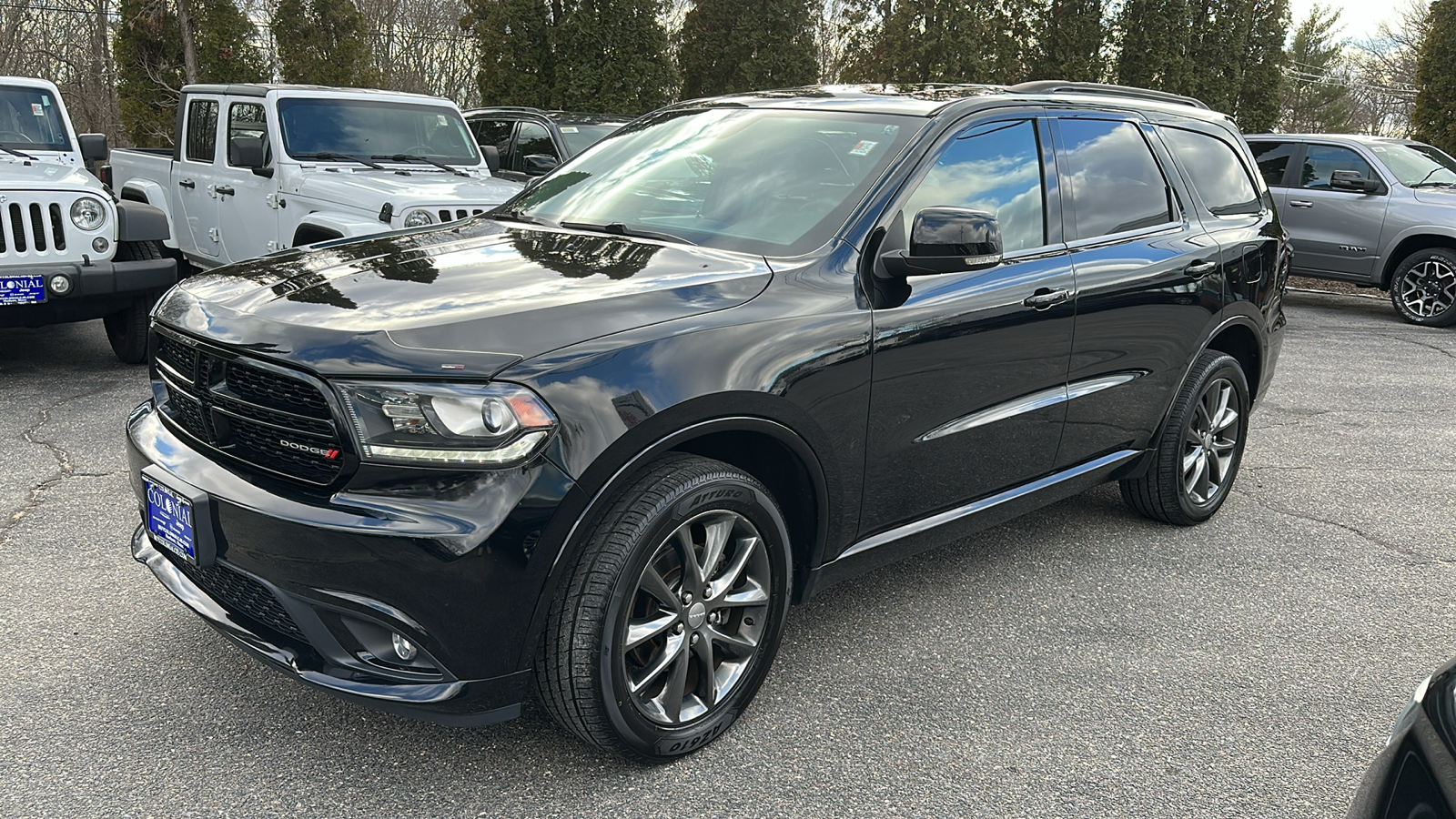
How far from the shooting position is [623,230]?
137 inches

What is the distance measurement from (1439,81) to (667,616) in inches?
731

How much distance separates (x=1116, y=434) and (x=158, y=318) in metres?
3.25

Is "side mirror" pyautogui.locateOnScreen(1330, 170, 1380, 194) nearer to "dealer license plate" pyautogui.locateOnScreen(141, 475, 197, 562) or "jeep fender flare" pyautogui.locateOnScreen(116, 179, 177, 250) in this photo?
"jeep fender flare" pyautogui.locateOnScreen(116, 179, 177, 250)

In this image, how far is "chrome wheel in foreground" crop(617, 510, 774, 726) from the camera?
8.89ft

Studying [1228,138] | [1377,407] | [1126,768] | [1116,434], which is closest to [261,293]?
[1126,768]

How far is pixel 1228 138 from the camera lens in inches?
195

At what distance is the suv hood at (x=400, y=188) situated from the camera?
7.12 metres

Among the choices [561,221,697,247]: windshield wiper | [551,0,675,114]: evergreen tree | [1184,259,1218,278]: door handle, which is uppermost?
[551,0,675,114]: evergreen tree

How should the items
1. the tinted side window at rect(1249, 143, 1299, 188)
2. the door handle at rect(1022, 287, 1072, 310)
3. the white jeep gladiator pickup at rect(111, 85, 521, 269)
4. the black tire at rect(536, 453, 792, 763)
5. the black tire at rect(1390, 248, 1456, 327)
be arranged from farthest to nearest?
the tinted side window at rect(1249, 143, 1299, 188) → the black tire at rect(1390, 248, 1456, 327) → the white jeep gladiator pickup at rect(111, 85, 521, 269) → the door handle at rect(1022, 287, 1072, 310) → the black tire at rect(536, 453, 792, 763)

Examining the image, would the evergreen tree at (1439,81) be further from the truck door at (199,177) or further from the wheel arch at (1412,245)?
the truck door at (199,177)

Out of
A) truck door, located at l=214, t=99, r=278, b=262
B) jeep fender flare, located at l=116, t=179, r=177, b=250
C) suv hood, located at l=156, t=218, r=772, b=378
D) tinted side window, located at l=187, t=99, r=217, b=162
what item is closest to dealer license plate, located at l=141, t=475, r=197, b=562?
suv hood, located at l=156, t=218, r=772, b=378

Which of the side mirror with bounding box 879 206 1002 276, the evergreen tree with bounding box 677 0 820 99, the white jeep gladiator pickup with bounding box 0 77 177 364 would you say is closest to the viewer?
the side mirror with bounding box 879 206 1002 276

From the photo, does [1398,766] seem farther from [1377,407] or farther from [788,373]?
[1377,407]

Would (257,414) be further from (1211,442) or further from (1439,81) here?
(1439,81)
